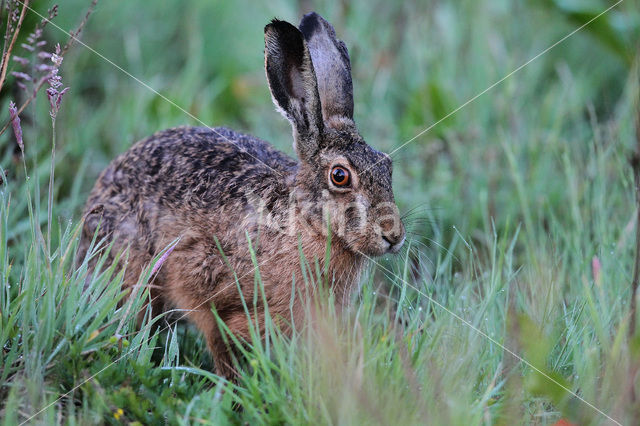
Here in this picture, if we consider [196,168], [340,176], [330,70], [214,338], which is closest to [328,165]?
[340,176]

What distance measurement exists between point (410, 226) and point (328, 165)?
0.91m

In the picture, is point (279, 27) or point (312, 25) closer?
point (279, 27)

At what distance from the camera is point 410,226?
183 inches

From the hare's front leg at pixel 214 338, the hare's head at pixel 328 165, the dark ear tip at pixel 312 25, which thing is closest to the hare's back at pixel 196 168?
the hare's head at pixel 328 165

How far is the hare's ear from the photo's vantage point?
→ 4.25 metres

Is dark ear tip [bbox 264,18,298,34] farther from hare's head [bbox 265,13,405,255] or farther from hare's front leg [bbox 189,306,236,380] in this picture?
hare's front leg [bbox 189,306,236,380]

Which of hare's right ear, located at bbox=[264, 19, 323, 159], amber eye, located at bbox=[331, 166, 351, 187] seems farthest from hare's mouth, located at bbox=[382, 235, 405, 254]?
hare's right ear, located at bbox=[264, 19, 323, 159]

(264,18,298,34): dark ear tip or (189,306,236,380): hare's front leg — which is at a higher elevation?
(264,18,298,34): dark ear tip

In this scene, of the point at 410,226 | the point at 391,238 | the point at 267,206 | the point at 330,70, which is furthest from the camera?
the point at 410,226

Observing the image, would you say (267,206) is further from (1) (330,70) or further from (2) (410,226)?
(2) (410,226)

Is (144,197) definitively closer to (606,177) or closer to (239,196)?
(239,196)

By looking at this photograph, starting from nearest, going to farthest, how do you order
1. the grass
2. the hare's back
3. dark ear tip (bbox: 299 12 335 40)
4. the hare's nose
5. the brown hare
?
1. the grass
2. the hare's nose
3. the brown hare
4. the hare's back
5. dark ear tip (bbox: 299 12 335 40)

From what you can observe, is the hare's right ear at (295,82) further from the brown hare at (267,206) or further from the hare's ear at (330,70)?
the hare's ear at (330,70)

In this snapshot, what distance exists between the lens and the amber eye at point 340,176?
12.6ft
